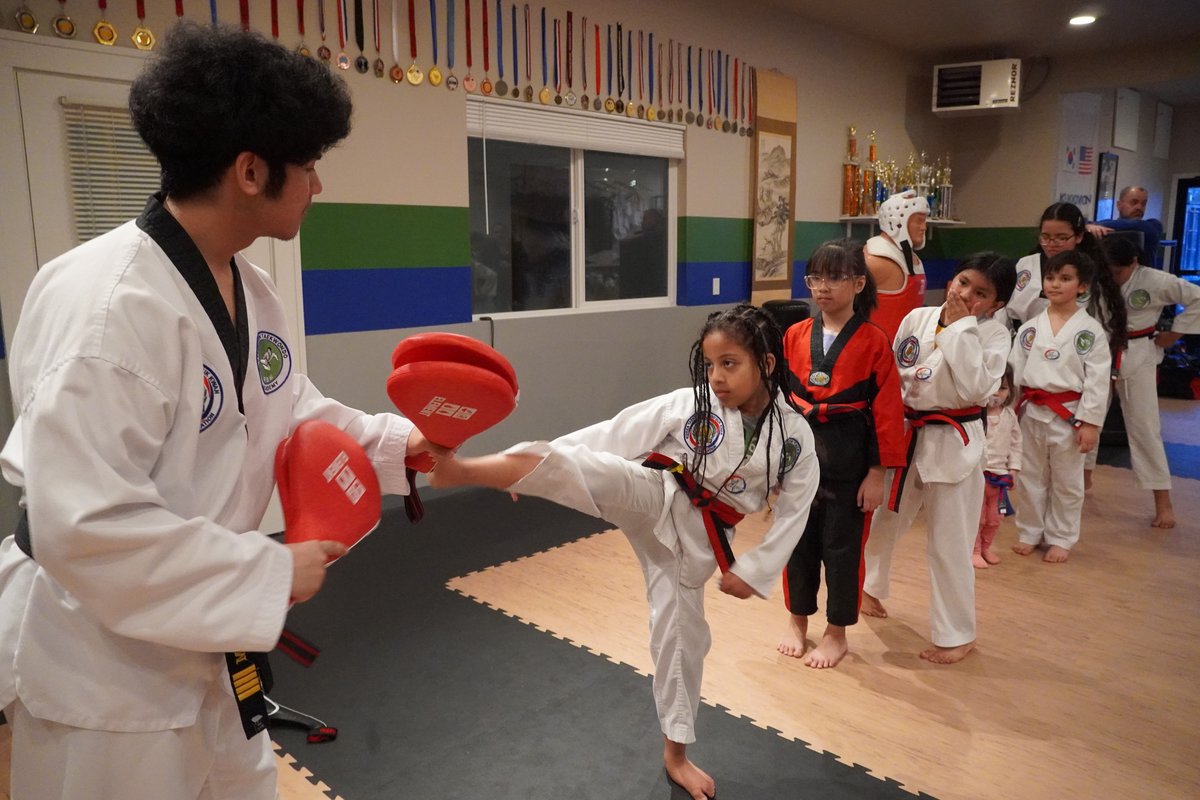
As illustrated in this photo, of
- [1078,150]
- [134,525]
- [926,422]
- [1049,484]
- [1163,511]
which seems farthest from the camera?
[1078,150]

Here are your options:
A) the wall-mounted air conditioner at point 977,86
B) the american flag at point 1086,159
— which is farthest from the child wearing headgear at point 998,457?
the american flag at point 1086,159

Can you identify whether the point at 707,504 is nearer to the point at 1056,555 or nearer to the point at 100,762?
the point at 100,762

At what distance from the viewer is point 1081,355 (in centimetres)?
347

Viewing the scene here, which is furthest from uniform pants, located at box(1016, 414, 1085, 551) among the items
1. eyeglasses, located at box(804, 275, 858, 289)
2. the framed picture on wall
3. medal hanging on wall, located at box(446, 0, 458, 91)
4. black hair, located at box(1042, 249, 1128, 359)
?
the framed picture on wall

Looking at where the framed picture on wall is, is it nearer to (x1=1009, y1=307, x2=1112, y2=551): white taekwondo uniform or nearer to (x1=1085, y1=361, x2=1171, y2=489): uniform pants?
(x1=1085, y1=361, x2=1171, y2=489): uniform pants

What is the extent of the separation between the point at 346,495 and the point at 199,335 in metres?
0.28

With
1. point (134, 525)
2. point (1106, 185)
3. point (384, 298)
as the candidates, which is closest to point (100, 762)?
point (134, 525)

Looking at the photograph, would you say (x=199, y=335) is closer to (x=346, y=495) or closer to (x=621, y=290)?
(x=346, y=495)

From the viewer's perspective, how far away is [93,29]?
3041 mm

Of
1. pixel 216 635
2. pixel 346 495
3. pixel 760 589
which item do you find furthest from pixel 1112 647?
pixel 216 635

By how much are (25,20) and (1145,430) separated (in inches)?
196

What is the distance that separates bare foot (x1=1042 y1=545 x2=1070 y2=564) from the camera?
3.59 m

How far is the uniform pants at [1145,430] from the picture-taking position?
13.3ft

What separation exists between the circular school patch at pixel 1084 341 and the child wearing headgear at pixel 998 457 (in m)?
0.28
